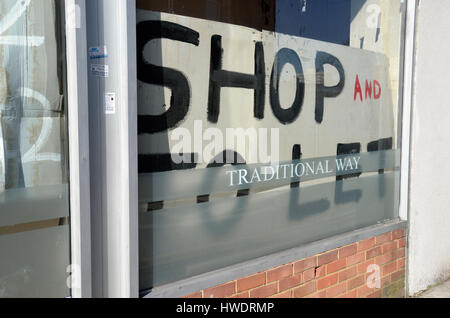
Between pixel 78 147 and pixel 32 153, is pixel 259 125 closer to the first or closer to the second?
pixel 78 147

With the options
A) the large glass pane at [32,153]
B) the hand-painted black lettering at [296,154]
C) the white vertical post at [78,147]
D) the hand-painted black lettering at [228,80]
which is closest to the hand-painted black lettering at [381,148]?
the hand-painted black lettering at [296,154]

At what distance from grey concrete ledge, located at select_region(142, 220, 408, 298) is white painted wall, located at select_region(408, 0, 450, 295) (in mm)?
451

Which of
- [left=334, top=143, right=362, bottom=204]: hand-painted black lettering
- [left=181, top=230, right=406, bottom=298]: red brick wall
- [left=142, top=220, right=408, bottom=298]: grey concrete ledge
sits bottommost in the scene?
[left=181, top=230, right=406, bottom=298]: red brick wall

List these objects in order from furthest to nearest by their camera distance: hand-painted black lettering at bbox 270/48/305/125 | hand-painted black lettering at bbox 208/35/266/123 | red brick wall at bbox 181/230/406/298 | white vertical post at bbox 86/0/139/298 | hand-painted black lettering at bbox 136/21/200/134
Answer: hand-painted black lettering at bbox 270/48/305/125
red brick wall at bbox 181/230/406/298
hand-painted black lettering at bbox 208/35/266/123
hand-painted black lettering at bbox 136/21/200/134
white vertical post at bbox 86/0/139/298

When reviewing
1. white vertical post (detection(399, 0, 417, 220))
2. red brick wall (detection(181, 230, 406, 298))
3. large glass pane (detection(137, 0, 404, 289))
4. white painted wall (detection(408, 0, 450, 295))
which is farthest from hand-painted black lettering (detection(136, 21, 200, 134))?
white painted wall (detection(408, 0, 450, 295))

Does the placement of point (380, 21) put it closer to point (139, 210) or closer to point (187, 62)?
point (187, 62)

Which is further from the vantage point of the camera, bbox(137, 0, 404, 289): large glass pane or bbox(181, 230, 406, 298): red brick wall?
bbox(181, 230, 406, 298): red brick wall

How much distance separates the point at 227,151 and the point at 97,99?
2.73 feet

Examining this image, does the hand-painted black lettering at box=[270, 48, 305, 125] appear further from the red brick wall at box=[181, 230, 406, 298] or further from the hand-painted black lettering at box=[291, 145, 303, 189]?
the red brick wall at box=[181, 230, 406, 298]

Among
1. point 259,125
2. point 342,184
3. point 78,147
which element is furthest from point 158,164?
point 342,184

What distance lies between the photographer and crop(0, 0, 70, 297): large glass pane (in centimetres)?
197

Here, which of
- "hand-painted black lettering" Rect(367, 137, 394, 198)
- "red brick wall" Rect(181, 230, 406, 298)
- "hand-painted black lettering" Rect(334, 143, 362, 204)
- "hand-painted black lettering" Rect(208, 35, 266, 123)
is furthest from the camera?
"hand-painted black lettering" Rect(367, 137, 394, 198)

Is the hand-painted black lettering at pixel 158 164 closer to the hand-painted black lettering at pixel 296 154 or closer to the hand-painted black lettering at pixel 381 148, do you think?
the hand-painted black lettering at pixel 296 154

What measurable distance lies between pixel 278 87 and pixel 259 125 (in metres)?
0.29
